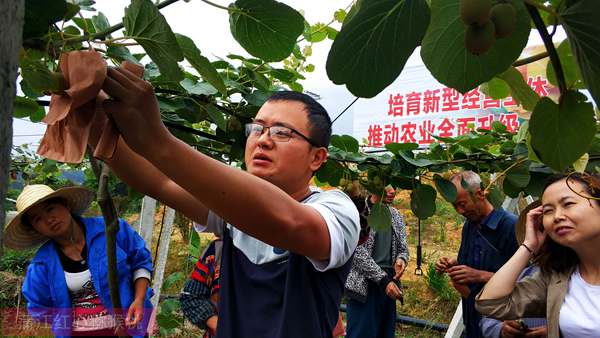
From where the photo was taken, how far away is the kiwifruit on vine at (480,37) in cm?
33

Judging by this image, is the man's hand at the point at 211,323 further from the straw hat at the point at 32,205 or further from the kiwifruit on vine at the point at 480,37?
the kiwifruit on vine at the point at 480,37

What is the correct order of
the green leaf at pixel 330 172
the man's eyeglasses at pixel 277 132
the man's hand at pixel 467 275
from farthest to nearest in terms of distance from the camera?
the man's hand at pixel 467 275 → the green leaf at pixel 330 172 → the man's eyeglasses at pixel 277 132

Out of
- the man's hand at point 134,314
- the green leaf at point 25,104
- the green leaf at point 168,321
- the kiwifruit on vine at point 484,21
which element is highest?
the kiwifruit on vine at point 484,21

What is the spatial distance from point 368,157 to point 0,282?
15.3 feet

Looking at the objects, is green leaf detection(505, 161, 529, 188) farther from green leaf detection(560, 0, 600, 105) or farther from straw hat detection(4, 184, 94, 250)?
straw hat detection(4, 184, 94, 250)

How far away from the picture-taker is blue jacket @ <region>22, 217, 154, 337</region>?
1.92 metres

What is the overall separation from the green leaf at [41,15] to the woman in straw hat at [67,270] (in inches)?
62.8

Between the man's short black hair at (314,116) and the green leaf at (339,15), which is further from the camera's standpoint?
the green leaf at (339,15)

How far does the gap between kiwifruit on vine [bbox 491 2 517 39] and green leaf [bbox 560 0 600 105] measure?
1.7 inches

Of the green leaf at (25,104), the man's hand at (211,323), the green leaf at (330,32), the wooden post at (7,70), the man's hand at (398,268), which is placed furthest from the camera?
the man's hand at (398,268)

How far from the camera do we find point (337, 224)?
33.4 inches

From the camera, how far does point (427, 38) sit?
1.30 ft

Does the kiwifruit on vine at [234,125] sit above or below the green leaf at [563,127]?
above

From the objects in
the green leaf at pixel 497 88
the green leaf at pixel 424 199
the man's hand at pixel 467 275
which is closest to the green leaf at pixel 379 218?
the green leaf at pixel 424 199
